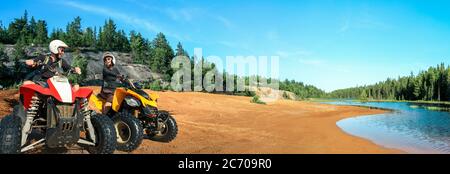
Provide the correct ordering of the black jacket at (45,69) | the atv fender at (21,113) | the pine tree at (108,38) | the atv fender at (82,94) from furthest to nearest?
the pine tree at (108,38), the black jacket at (45,69), the atv fender at (82,94), the atv fender at (21,113)

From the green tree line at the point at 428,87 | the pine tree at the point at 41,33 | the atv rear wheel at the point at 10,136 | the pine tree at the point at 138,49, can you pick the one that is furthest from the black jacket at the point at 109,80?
the green tree line at the point at 428,87

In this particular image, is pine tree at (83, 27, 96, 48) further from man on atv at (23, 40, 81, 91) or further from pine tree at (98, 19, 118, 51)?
man on atv at (23, 40, 81, 91)

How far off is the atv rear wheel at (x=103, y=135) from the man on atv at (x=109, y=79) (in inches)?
101

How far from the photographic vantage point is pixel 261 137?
477 inches

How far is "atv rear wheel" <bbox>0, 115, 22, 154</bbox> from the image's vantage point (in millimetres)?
5570

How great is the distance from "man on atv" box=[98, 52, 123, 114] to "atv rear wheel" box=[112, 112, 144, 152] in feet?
3.05

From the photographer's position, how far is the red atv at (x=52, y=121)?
5.74 metres

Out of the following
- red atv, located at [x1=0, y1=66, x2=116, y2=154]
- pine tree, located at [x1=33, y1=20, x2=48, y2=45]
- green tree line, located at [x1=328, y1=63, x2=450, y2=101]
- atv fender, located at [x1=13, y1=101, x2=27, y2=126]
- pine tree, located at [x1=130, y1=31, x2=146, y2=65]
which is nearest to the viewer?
red atv, located at [x1=0, y1=66, x2=116, y2=154]

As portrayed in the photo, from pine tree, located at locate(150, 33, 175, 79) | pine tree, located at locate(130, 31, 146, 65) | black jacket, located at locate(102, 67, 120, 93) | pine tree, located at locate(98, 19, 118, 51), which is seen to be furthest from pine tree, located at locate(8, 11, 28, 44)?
black jacket, located at locate(102, 67, 120, 93)

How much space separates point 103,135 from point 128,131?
1.92 metres

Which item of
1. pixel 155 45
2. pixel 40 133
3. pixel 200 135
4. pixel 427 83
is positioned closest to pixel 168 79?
pixel 155 45

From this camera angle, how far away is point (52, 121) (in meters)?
5.98

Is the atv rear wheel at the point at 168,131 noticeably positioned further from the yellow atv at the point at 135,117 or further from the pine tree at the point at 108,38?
the pine tree at the point at 108,38
